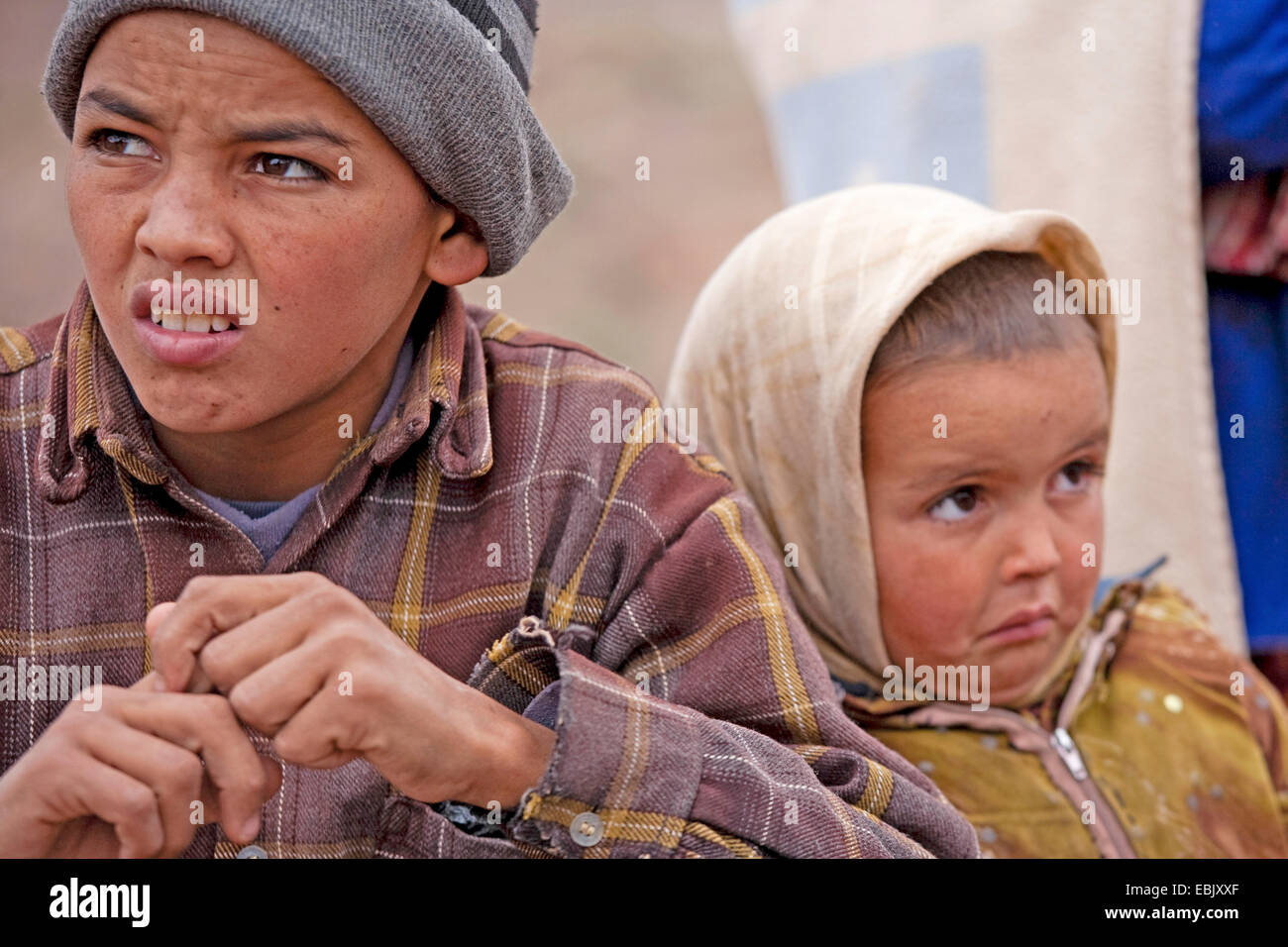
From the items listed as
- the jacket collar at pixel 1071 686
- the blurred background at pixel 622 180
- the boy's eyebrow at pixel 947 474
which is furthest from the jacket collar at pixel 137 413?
the blurred background at pixel 622 180

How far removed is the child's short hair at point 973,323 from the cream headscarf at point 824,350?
0.05 metres

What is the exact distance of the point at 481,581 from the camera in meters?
1.83

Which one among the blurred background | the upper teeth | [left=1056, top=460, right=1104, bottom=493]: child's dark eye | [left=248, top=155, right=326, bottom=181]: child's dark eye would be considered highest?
the blurred background

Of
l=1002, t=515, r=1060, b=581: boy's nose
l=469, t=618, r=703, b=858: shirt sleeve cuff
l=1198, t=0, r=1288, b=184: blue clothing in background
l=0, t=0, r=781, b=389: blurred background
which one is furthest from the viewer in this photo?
l=0, t=0, r=781, b=389: blurred background

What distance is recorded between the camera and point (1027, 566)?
7.27ft

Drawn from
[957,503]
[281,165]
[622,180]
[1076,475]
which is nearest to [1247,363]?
[1076,475]

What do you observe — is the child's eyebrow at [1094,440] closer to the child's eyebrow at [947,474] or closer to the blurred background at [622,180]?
the child's eyebrow at [947,474]

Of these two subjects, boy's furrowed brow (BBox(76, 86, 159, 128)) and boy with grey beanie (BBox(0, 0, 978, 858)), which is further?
boy's furrowed brow (BBox(76, 86, 159, 128))

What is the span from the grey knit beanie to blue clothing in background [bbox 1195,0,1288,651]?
1.55 m

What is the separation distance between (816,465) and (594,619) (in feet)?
1.94

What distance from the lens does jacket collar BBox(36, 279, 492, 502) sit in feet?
5.77

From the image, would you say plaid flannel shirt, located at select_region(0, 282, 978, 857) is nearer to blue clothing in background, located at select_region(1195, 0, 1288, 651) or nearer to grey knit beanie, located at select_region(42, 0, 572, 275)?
grey knit beanie, located at select_region(42, 0, 572, 275)

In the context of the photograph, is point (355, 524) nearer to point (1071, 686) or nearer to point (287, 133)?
point (287, 133)

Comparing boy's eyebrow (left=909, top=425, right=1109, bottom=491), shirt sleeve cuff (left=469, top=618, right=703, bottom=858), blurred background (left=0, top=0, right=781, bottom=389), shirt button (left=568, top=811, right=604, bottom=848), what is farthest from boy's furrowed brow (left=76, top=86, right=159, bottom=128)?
blurred background (left=0, top=0, right=781, bottom=389)
